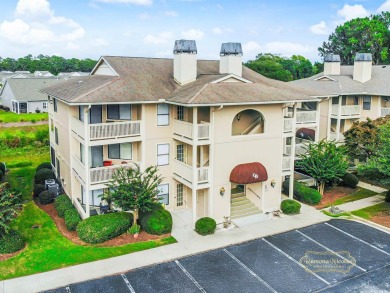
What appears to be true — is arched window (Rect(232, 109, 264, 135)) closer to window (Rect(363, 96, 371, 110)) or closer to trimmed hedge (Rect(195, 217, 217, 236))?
trimmed hedge (Rect(195, 217, 217, 236))

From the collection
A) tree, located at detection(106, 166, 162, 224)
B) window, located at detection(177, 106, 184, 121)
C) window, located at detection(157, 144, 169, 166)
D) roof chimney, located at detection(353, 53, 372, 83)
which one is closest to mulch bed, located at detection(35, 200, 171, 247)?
tree, located at detection(106, 166, 162, 224)

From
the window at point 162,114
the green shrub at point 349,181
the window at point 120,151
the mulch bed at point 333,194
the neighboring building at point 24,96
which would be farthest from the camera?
the neighboring building at point 24,96

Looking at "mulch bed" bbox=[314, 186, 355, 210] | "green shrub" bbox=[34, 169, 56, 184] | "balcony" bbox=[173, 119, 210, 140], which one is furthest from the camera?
"green shrub" bbox=[34, 169, 56, 184]

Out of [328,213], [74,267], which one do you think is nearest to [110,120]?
[74,267]

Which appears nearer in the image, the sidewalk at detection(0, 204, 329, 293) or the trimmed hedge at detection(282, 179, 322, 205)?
the sidewalk at detection(0, 204, 329, 293)

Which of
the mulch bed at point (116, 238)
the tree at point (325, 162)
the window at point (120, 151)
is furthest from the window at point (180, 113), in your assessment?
the tree at point (325, 162)

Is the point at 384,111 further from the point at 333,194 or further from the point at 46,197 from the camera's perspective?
the point at 46,197

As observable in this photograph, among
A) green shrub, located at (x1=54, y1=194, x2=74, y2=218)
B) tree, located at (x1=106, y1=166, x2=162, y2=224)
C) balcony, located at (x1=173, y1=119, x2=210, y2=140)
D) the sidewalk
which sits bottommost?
the sidewalk

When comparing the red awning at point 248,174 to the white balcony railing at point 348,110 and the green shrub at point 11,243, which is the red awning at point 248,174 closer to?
the green shrub at point 11,243
